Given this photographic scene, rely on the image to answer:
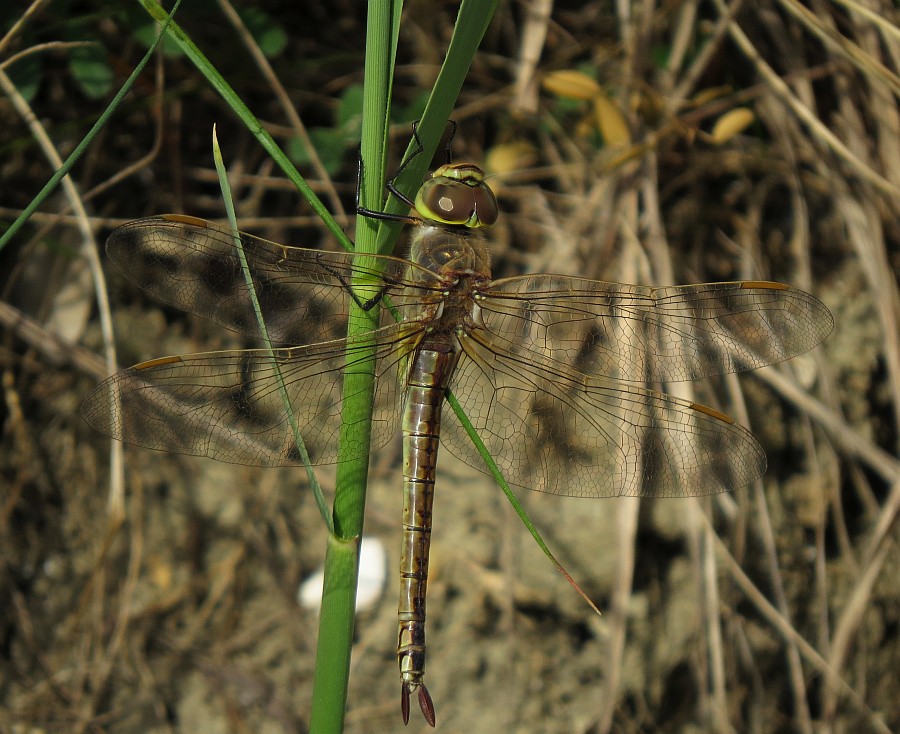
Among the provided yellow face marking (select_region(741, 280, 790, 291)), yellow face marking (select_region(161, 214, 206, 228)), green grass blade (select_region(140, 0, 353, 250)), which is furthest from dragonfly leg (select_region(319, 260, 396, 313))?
yellow face marking (select_region(741, 280, 790, 291))

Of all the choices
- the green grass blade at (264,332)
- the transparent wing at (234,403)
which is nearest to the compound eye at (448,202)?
the transparent wing at (234,403)

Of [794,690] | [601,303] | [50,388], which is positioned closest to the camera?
[601,303]

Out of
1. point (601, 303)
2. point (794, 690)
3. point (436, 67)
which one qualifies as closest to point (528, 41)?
point (436, 67)

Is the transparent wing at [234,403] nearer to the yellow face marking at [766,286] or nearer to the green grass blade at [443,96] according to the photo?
the green grass blade at [443,96]

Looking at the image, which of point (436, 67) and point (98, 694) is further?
point (436, 67)

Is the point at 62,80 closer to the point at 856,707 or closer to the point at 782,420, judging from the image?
the point at 782,420

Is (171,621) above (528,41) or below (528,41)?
below

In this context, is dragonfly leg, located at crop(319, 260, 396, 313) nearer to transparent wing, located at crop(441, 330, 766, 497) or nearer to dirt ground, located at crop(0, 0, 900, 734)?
transparent wing, located at crop(441, 330, 766, 497)
